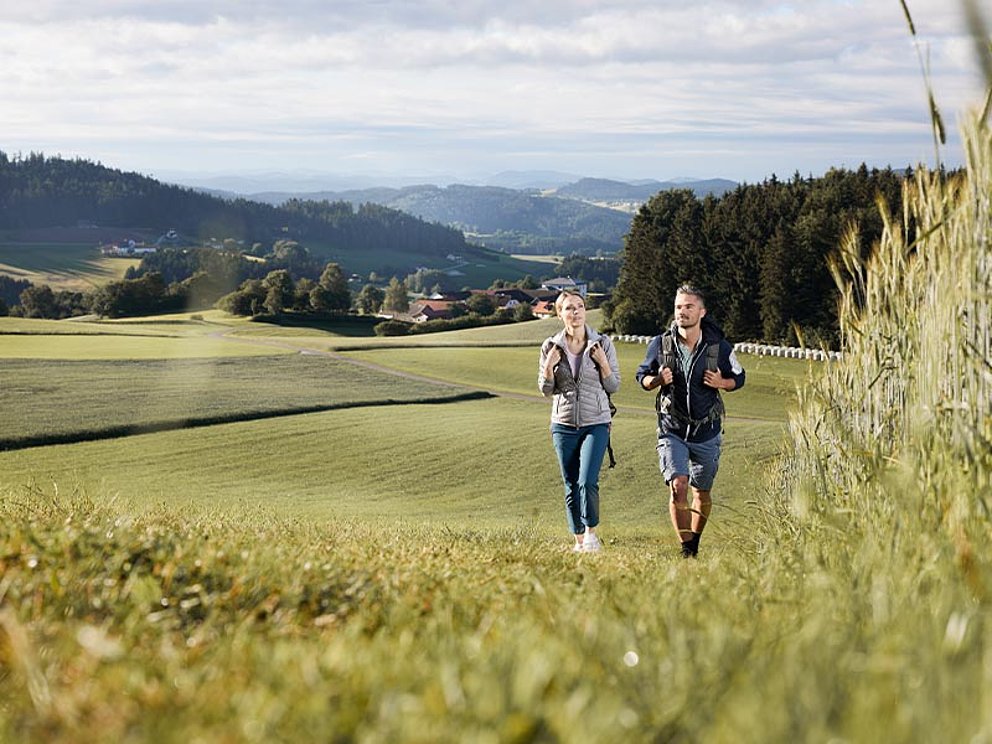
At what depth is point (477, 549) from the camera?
723cm

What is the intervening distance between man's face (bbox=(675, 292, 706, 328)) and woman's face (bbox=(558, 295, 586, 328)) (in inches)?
38.4

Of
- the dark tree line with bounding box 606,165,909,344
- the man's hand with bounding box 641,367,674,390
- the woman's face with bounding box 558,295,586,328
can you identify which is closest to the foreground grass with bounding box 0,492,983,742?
the man's hand with bounding box 641,367,674,390

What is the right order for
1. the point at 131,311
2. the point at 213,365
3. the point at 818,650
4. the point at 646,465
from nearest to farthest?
1. the point at 818,650
2. the point at 646,465
3. the point at 213,365
4. the point at 131,311

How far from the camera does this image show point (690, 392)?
9.71 metres

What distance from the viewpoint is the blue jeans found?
1040 cm

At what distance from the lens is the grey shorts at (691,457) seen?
387 inches

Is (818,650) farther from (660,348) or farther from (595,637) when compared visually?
(660,348)

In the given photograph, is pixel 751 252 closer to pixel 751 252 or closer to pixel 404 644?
pixel 751 252

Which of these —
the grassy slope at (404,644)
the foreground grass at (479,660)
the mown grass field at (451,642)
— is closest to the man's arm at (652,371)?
the mown grass field at (451,642)

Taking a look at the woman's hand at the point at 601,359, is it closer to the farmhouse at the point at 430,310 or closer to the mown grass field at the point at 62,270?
the farmhouse at the point at 430,310

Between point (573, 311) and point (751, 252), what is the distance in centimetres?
6215

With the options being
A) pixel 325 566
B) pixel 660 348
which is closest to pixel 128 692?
pixel 325 566

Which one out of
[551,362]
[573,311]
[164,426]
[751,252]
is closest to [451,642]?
[573,311]

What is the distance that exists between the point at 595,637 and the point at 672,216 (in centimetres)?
7798
